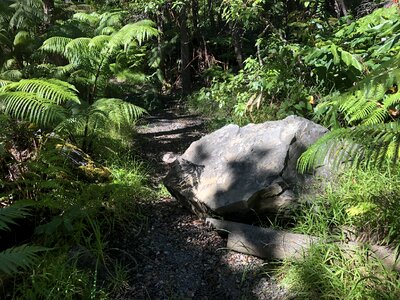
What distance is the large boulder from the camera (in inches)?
128

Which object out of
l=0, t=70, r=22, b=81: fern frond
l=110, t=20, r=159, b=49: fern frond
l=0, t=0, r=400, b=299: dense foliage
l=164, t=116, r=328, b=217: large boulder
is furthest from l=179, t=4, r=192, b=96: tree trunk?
l=164, t=116, r=328, b=217: large boulder

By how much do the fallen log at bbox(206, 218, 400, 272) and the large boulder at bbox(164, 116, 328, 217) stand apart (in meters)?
0.22

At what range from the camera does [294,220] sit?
3.13 m

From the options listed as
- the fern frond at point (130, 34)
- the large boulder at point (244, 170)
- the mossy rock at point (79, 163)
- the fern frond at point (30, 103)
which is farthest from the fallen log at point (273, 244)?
the fern frond at point (130, 34)

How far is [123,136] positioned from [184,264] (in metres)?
2.61

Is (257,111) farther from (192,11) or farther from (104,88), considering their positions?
(192,11)

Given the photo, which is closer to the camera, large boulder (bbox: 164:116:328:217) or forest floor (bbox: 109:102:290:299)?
forest floor (bbox: 109:102:290:299)

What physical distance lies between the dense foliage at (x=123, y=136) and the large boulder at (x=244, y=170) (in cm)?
25

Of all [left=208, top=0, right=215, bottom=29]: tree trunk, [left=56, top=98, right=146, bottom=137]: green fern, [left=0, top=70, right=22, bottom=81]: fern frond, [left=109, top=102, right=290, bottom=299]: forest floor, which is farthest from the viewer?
[left=208, top=0, right=215, bottom=29]: tree trunk

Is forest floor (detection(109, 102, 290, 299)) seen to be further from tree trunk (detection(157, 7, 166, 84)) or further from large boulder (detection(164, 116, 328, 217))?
tree trunk (detection(157, 7, 166, 84))

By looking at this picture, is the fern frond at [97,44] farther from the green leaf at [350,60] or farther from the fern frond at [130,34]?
the green leaf at [350,60]

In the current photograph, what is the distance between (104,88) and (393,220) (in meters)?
3.85

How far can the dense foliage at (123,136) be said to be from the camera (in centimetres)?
242

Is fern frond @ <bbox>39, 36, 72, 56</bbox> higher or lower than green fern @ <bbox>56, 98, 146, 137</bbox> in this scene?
higher
